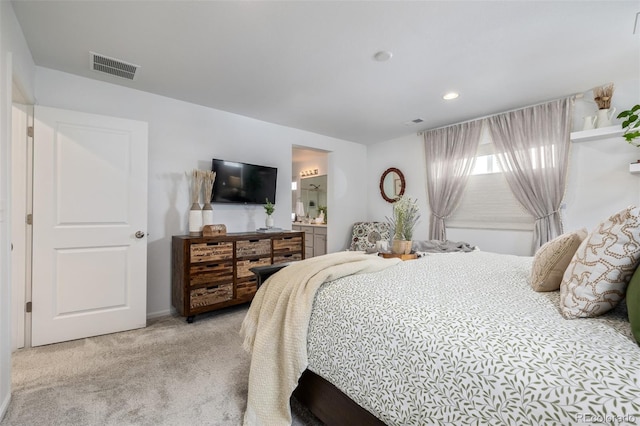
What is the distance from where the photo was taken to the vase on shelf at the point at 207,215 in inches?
128

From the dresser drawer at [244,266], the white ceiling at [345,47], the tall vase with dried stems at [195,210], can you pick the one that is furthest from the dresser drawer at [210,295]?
the white ceiling at [345,47]

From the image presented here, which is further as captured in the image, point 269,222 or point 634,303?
point 269,222

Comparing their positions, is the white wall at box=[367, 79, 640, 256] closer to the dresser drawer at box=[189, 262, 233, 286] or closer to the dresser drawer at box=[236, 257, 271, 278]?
the dresser drawer at box=[236, 257, 271, 278]

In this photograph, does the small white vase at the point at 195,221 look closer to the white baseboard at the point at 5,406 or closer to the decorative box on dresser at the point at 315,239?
the white baseboard at the point at 5,406

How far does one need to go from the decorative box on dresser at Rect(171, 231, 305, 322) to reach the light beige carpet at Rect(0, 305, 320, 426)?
0.37 m

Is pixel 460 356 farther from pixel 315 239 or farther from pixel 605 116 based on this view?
pixel 315 239

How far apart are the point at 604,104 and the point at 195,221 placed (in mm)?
4424

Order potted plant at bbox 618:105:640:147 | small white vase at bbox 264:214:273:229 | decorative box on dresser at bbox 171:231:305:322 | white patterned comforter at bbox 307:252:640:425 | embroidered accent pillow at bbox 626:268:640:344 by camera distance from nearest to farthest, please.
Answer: white patterned comforter at bbox 307:252:640:425 → embroidered accent pillow at bbox 626:268:640:344 → potted plant at bbox 618:105:640:147 → decorative box on dresser at bbox 171:231:305:322 → small white vase at bbox 264:214:273:229

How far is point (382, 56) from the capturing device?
238 centimetres

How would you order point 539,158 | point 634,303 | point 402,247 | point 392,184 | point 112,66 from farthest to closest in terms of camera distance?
point 392,184
point 539,158
point 112,66
point 402,247
point 634,303

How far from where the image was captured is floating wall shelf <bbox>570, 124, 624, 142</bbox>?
2803 mm

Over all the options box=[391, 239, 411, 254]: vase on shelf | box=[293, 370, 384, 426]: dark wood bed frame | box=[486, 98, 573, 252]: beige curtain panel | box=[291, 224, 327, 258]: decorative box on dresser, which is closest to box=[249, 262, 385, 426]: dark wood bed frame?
box=[293, 370, 384, 426]: dark wood bed frame

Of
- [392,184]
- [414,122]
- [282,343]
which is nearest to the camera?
[282,343]

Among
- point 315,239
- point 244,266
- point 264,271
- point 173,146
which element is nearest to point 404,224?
point 264,271
